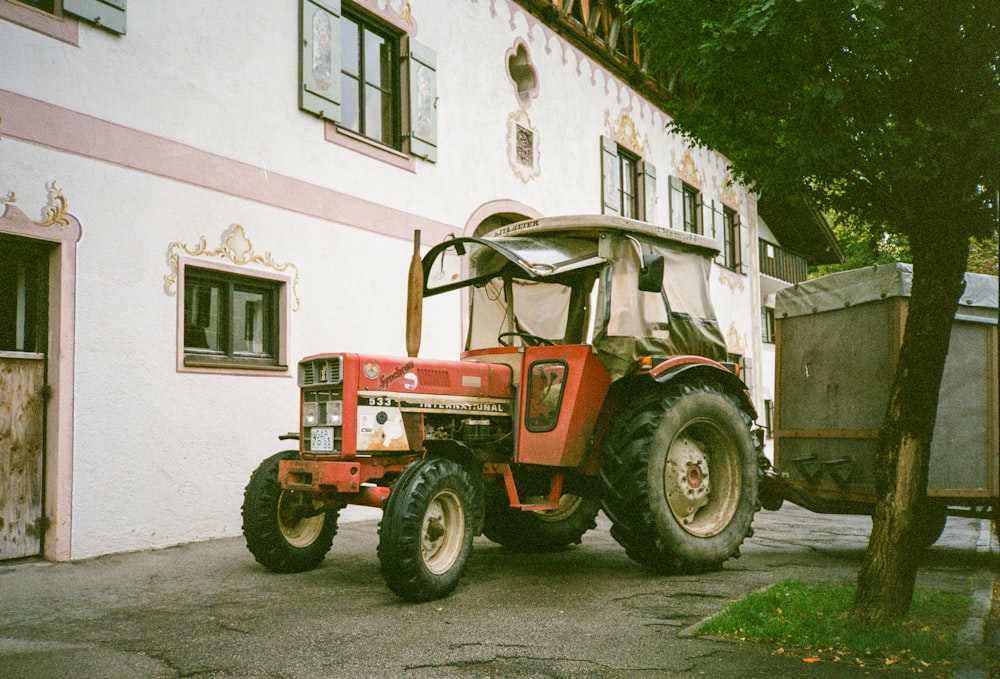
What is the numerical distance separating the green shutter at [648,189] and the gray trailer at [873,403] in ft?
27.6

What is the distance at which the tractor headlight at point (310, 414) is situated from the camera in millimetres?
5820

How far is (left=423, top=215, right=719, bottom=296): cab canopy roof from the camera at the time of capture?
6.29 m

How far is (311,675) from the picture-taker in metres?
3.86

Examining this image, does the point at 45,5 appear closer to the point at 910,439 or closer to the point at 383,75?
the point at 383,75

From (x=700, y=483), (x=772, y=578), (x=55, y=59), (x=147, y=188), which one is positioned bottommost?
(x=772, y=578)

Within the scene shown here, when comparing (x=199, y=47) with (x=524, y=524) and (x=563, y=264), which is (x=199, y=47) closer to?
(x=563, y=264)

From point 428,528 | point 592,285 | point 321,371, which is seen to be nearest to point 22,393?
point 321,371

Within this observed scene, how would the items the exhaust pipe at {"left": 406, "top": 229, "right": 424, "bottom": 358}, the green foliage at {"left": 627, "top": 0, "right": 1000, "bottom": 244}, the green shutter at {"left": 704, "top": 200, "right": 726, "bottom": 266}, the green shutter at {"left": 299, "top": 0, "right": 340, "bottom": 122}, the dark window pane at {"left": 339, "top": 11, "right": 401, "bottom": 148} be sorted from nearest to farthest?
1. the green foliage at {"left": 627, "top": 0, "right": 1000, "bottom": 244}
2. the exhaust pipe at {"left": 406, "top": 229, "right": 424, "bottom": 358}
3. the green shutter at {"left": 299, "top": 0, "right": 340, "bottom": 122}
4. the dark window pane at {"left": 339, "top": 11, "right": 401, "bottom": 148}
5. the green shutter at {"left": 704, "top": 200, "right": 726, "bottom": 266}

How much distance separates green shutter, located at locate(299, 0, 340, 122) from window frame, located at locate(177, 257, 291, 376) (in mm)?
1878

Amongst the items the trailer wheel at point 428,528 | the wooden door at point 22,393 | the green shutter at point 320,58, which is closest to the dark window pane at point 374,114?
the green shutter at point 320,58

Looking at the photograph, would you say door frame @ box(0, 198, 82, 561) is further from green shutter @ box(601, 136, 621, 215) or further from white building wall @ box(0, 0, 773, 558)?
green shutter @ box(601, 136, 621, 215)

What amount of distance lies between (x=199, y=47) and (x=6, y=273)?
2745mm

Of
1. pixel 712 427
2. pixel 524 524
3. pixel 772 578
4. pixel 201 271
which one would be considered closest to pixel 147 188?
pixel 201 271

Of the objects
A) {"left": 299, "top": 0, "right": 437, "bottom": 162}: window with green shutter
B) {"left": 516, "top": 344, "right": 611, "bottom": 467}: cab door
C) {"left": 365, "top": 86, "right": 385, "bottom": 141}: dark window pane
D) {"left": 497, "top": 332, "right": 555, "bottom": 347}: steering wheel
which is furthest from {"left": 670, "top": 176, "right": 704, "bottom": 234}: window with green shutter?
{"left": 516, "top": 344, "right": 611, "bottom": 467}: cab door
